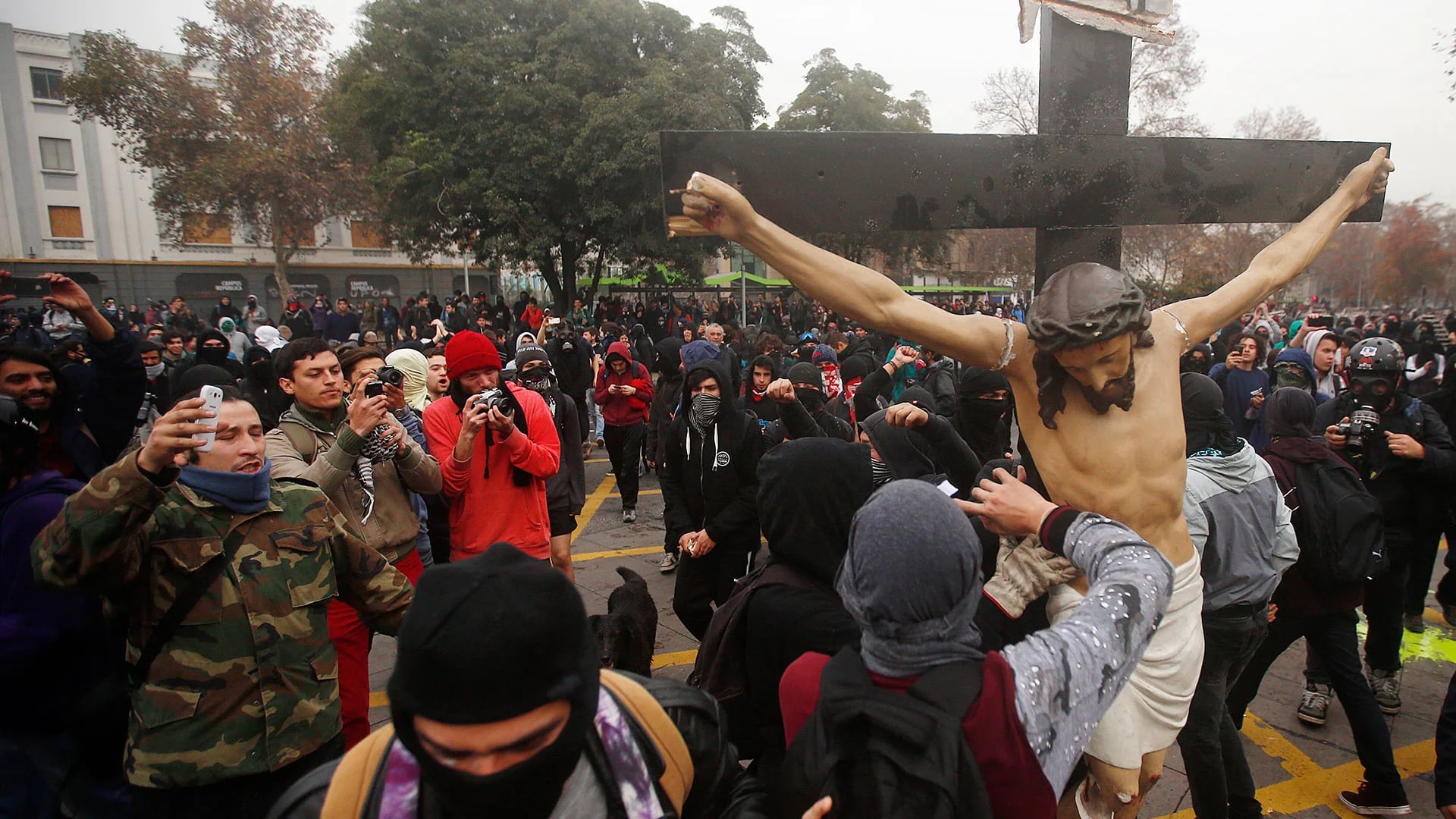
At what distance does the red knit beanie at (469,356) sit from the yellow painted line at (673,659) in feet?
6.81

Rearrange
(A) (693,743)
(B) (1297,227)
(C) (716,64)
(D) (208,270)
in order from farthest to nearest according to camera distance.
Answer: (D) (208,270) → (C) (716,64) → (B) (1297,227) → (A) (693,743)

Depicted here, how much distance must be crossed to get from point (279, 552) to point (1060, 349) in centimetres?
220

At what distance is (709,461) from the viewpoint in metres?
4.55

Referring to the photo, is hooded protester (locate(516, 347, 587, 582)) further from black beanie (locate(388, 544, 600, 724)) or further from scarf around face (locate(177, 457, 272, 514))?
black beanie (locate(388, 544, 600, 724))

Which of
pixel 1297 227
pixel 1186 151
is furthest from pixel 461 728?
pixel 1297 227

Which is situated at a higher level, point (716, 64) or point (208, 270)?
point (716, 64)

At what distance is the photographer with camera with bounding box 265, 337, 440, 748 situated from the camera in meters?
2.95

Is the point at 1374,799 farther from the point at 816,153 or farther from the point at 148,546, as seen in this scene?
the point at 148,546

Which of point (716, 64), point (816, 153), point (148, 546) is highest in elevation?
point (716, 64)

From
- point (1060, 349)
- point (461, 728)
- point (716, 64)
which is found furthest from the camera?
point (716, 64)

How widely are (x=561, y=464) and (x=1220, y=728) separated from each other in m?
3.91

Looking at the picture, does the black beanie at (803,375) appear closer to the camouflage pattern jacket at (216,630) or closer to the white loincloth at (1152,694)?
the white loincloth at (1152,694)

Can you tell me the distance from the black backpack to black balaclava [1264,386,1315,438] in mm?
3208

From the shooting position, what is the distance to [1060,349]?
1950 mm
